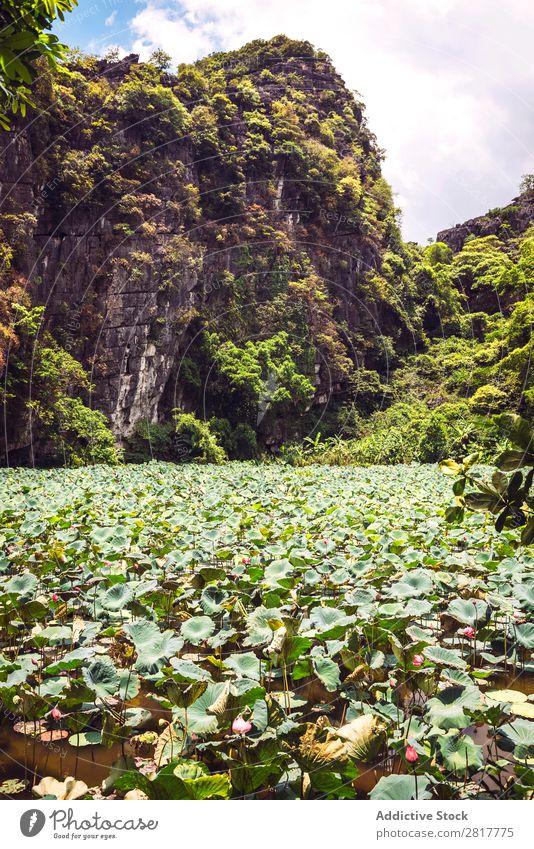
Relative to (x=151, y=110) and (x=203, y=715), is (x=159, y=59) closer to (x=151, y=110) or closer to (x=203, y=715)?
(x=151, y=110)

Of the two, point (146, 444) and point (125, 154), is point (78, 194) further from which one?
point (146, 444)

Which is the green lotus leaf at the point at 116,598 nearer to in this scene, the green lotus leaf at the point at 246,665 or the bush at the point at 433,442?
the green lotus leaf at the point at 246,665

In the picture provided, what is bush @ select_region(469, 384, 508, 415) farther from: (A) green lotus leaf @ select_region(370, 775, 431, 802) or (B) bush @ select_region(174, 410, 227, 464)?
(A) green lotus leaf @ select_region(370, 775, 431, 802)

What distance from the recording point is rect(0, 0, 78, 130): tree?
2611 millimetres

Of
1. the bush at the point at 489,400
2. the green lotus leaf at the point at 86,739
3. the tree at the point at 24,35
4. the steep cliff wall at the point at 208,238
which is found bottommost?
the green lotus leaf at the point at 86,739

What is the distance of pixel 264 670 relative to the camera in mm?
2121

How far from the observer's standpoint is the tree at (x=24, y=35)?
Result: 261cm

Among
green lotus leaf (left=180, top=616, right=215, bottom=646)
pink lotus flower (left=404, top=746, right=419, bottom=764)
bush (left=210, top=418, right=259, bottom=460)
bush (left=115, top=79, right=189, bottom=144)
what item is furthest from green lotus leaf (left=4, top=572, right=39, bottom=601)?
bush (left=115, top=79, right=189, bottom=144)

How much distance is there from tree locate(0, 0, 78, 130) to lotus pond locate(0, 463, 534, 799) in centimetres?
253

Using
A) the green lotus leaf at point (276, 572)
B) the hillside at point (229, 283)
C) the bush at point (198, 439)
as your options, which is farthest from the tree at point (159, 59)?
the green lotus leaf at point (276, 572)

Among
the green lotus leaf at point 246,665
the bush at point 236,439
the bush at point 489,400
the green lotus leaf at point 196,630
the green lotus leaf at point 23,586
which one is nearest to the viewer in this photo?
the green lotus leaf at point 246,665

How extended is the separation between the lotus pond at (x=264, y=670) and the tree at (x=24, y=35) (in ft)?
8.29
